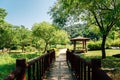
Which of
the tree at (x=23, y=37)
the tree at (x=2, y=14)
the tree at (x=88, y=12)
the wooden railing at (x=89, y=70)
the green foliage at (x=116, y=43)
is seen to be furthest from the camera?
the tree at (x=23, y=37)

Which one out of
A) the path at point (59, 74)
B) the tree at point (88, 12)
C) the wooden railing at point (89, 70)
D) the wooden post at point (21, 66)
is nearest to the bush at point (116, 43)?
the tree at point (88, 12)

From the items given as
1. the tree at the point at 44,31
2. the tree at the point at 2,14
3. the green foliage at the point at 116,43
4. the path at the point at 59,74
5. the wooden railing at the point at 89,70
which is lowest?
the path at the point at 59,74

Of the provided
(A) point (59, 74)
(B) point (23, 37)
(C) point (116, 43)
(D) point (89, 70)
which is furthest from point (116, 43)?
(D) point (89, 70)

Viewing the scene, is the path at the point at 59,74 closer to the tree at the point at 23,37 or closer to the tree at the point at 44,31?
the tree at the point at 44,31

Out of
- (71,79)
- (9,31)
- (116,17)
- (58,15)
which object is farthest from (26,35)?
(71,79)

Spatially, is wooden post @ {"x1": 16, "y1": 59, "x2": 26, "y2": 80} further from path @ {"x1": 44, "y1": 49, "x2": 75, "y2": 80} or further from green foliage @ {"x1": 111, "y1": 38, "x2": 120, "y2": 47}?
green foliage @ {"x1": 111, "y1": 38, "x2": 120, "y2": 47}

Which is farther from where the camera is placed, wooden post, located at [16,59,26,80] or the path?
the path

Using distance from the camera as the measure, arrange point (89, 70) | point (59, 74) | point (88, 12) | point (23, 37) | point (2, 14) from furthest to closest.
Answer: point (23, 37) < point (2, 14) < point (88, 12) < point (59, 74) < point (89, 70)

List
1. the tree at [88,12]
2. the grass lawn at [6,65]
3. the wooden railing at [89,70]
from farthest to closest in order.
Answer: the tree at [88,12]
the grass lawn at [6,65]
the wooden railing at [89,70]

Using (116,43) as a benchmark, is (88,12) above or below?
above

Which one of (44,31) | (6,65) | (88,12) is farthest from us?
(44,31)

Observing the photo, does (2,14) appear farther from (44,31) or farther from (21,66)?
(21,66)

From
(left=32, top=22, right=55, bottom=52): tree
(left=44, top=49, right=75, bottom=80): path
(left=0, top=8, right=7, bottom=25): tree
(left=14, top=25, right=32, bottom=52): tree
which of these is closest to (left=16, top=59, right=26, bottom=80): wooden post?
(left=44, top=49, right=75, bottom=80): path

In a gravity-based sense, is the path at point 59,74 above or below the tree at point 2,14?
below
